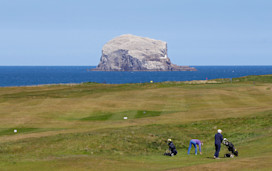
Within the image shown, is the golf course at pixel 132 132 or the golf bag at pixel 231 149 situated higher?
the golf bag at pixel 231 149

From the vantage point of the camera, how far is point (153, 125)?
1561 inches

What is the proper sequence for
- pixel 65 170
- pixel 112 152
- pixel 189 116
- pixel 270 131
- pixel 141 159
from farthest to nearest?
pixel 189 116 → pixel 270 131 → pixel 112 152 → pixel 141 159 → pixel 65 170

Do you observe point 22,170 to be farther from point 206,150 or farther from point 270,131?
point 270,131

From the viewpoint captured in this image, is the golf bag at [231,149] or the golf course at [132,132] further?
the golf bag at [231,149]

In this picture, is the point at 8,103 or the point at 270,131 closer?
the point at 270,131

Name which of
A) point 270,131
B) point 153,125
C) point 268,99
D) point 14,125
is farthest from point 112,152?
point 268,99

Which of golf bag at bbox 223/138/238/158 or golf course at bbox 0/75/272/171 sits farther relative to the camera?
golf bag at bbox 223/138/238/158

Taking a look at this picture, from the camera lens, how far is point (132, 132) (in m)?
34.8

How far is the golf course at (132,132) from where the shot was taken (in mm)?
22859

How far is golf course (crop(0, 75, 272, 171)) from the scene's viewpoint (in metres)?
22.9

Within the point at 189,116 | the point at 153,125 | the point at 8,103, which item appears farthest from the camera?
the point at 8,103

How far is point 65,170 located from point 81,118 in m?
25.8

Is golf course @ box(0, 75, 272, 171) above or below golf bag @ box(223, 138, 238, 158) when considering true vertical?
below

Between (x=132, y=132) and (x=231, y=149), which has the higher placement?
(x=231, y=149)
